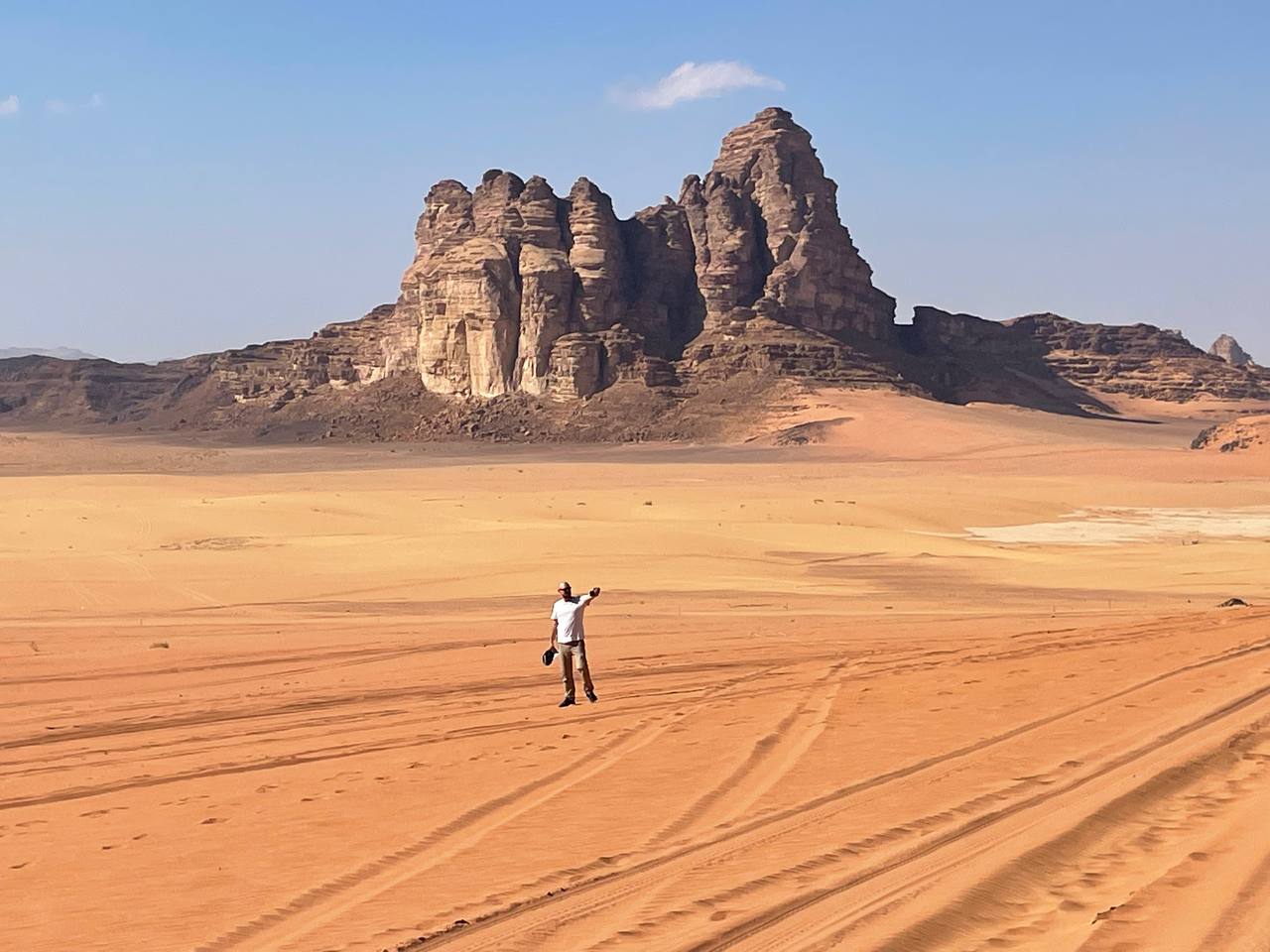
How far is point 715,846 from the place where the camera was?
7.15 m

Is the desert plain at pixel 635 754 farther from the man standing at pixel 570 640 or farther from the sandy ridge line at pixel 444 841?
the man standing at pixel 570 640

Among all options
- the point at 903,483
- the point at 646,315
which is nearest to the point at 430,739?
the point at 903,483

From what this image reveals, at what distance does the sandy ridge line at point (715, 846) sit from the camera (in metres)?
5.96

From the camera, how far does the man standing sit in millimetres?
12266

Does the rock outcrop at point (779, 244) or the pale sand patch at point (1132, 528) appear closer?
the pale sand patch at point (1132, 528)

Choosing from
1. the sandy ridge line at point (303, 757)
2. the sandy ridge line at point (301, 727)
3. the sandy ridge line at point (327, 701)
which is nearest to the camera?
the sandy ridge line at point (303, 757)

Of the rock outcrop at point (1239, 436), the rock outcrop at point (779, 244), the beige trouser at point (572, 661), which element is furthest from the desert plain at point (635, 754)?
the rock outcrop at point (779, 244)

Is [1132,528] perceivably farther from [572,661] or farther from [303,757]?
[303,757]

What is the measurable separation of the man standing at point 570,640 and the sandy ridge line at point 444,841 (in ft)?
4.25

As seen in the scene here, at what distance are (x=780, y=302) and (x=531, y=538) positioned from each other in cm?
8804

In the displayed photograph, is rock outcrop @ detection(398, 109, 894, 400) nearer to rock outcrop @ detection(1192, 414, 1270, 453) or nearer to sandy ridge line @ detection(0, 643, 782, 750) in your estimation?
rock outcrop @ detection(1192, 414, 1270, 453)

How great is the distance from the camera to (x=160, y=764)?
9.61 meters

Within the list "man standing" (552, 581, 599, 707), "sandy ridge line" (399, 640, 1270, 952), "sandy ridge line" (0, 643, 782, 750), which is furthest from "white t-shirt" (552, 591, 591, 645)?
"sandy ridge line" (399, 640, 1270, 952)

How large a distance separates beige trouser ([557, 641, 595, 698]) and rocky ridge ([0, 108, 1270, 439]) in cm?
9144
